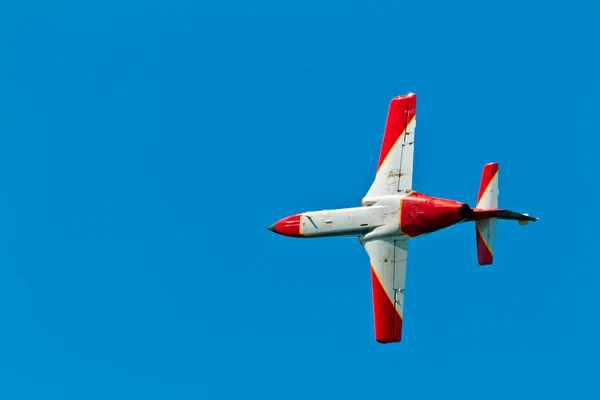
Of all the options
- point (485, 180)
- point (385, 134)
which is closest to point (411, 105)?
point (385, 134)

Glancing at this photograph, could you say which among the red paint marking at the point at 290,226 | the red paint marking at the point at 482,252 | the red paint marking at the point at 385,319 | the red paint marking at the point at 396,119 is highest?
the red paint marking at the point at 396,119

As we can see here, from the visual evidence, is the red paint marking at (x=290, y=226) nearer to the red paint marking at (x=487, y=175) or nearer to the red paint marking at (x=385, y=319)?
the red paint marking at (x=385, y=319)

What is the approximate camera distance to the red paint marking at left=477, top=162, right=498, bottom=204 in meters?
46.8

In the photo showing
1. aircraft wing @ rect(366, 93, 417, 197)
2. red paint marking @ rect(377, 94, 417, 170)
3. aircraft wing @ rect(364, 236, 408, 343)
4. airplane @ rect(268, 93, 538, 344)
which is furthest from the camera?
red paint marking @ rect(377, 94, 417, 170)

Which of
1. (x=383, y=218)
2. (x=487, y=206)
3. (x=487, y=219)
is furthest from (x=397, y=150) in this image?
(x=487, y=219)

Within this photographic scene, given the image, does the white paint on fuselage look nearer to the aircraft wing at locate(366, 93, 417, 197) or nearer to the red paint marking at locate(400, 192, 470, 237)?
the red paint marking at locate(400, 192, 470, 237)

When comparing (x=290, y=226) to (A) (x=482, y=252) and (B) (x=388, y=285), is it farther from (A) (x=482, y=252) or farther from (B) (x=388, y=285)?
(A) (x=482, y=252)

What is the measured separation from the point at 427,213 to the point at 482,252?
3541 millimetres

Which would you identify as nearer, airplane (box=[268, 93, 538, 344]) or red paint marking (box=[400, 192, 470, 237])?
red paint marking (box=[400, 192, 470, 237])

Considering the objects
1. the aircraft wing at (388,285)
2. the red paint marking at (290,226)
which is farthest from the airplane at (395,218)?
the red paint marking at (290,226)

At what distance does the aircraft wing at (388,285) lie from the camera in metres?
47.1

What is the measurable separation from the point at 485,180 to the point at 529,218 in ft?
8.97

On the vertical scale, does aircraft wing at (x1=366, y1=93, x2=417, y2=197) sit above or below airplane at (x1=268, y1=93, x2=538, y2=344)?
above

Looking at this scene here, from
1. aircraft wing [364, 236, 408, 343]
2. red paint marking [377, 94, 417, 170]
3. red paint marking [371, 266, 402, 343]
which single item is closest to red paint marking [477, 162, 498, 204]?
aircraft wing [364, 236, 408, 343]
